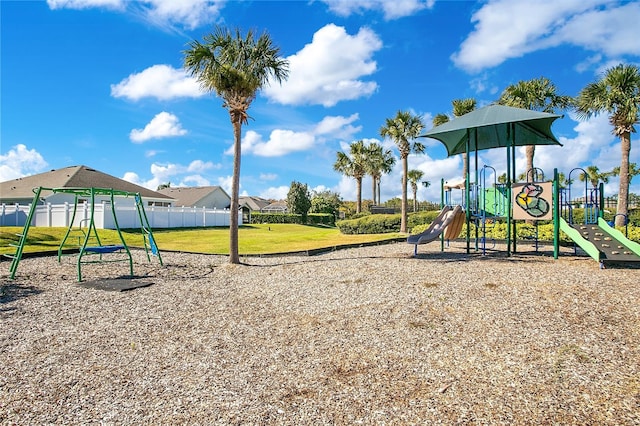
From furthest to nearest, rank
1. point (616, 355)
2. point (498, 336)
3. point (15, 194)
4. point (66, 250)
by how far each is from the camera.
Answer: point (15, 194) → point (66, 250) → point (498, 336) → point (616, 355)

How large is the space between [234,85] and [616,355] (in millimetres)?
10535

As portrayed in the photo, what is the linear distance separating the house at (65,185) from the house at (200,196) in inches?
306

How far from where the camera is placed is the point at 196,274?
1005cm

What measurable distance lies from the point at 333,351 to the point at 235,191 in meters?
7.79

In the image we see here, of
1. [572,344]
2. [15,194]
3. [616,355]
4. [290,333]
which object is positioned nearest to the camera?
[616,355]

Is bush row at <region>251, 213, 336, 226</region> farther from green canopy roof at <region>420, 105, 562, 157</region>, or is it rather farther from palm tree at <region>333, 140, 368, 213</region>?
green canopy roof at <region>420, 105, 562, 157</region>

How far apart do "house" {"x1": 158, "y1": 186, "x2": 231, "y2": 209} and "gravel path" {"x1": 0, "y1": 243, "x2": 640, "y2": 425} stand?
116ft

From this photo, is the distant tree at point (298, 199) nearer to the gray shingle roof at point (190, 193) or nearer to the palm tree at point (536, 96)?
the gray shingle roof at point (190, 193)

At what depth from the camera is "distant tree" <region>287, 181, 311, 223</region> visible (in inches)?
1745

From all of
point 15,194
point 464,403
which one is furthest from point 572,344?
point 15,194

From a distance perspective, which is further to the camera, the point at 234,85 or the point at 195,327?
the point at 234,85

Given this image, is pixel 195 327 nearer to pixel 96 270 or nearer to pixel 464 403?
pixel 464 403

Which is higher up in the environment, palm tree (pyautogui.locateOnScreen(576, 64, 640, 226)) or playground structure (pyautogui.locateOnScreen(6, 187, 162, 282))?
palm tree (pyautogui.locateOnScreen(576, 64, 640, 226))

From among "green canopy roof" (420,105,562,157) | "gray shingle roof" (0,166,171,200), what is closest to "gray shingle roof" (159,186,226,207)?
"gray shingle roof" (0,166,171,200)
